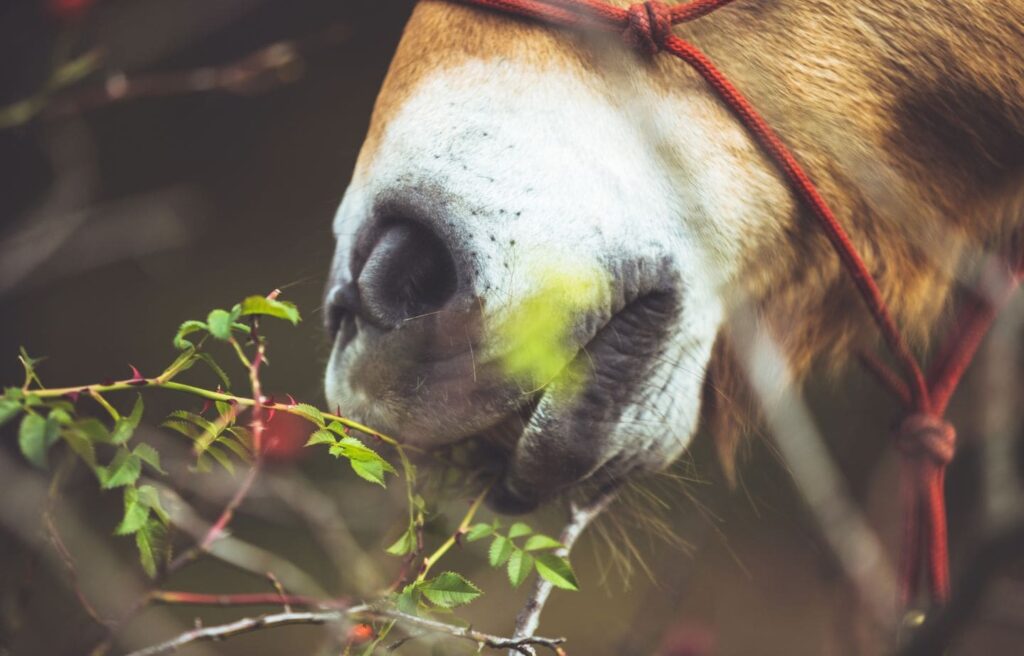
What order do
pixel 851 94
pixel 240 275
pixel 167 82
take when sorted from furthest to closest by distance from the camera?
pixel 240 275 → pixel 167 82 → pixel 851 94

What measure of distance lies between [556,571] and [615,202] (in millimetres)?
309

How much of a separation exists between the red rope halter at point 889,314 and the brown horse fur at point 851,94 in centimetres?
2

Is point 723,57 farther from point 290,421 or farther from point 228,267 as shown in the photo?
point 228,267

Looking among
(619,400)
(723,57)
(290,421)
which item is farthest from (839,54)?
(290,421)

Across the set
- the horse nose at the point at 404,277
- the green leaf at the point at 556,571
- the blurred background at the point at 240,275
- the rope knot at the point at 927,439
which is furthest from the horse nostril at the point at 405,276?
the blurred background at the point at 240,275

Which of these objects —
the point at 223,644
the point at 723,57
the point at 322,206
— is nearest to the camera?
the point at 723,57

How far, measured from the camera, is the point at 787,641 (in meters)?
1.97

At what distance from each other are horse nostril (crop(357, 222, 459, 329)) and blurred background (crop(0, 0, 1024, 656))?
26.9 inches

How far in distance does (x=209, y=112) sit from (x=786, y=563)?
4.96 ft

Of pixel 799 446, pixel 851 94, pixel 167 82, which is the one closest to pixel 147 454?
pixel 799 446

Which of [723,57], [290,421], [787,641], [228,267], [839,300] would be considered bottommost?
[787,641]

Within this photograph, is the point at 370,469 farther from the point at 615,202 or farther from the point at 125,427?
the point at 615,202

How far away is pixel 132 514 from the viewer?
54 centimetres

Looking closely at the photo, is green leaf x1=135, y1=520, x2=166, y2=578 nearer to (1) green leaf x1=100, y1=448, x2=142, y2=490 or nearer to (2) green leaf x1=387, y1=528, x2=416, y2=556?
(1) green leaf x1=100, y1=448, x2=142, y2=490
